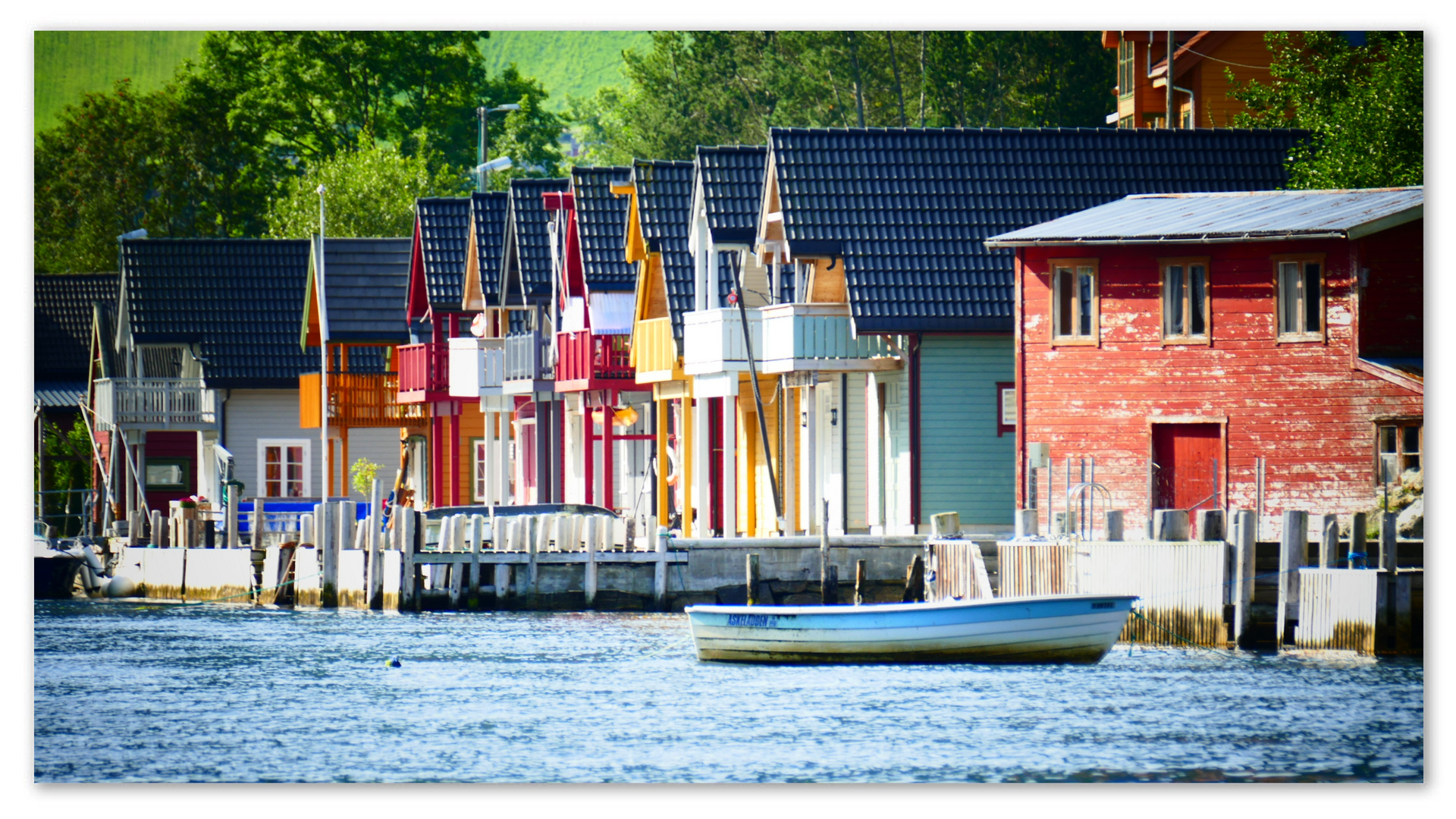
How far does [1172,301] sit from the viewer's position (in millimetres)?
28891

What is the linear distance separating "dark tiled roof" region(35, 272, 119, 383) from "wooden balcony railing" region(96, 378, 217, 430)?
4.54 ft

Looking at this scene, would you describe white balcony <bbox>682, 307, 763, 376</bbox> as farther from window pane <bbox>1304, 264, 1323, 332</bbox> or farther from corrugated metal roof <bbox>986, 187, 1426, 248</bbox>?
window pane <bbox>1304, 264, 1323, 332</bbox>

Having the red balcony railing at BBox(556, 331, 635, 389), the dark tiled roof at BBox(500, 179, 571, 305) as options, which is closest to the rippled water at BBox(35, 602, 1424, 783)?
the red balcony railing at BBox(556, 331, 635, 389)

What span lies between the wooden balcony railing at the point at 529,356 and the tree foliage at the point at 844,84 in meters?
3.69

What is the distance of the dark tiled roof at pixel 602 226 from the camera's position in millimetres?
39625

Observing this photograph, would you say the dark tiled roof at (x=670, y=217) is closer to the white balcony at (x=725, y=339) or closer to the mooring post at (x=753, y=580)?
the white balcony at (x=725, y=339)

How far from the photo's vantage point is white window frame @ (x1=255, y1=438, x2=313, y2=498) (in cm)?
4866

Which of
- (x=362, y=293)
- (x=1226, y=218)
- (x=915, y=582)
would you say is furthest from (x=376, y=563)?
(x=362, y=293)

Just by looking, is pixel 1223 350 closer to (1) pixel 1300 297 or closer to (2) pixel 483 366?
(1) pixel 1300 297

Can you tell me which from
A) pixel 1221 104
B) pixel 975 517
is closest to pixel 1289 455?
pixel 975 517

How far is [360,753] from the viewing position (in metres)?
20.2

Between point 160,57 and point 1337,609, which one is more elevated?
point 160,57

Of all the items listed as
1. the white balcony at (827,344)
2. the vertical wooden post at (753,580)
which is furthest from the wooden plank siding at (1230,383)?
the white balcony at (827,344)

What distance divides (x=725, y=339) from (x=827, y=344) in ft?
6.04
